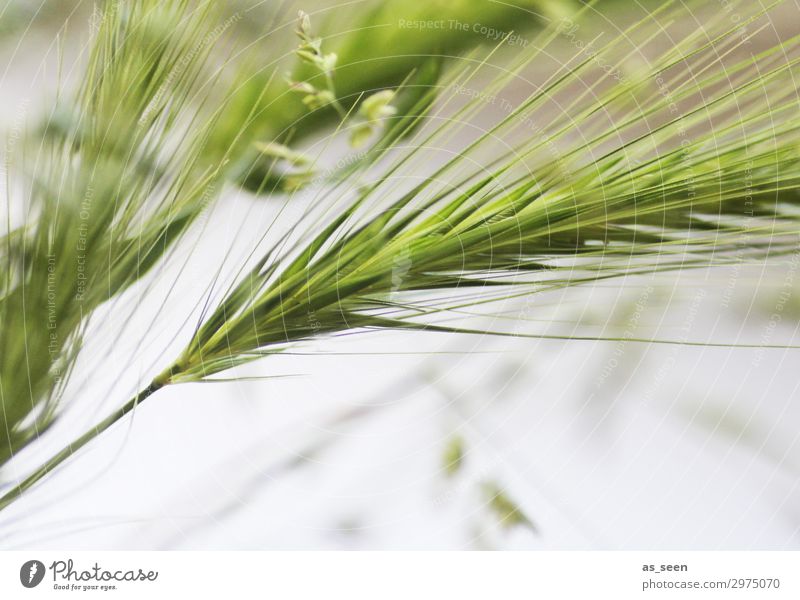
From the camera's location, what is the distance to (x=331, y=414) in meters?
0.52

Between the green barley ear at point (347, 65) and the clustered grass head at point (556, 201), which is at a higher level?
the green barley ear at point (347, 65)

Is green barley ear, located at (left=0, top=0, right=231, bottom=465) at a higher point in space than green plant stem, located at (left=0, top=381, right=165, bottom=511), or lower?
higher

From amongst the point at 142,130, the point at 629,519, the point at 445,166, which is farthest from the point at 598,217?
the point at 142,130

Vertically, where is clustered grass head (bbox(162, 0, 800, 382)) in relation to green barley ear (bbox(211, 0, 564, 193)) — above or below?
below

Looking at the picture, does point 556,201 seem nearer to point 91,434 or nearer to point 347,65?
point 347,65

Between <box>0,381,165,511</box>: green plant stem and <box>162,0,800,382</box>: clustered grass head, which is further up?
<box>162,0,800,382</box>: clustered grass head

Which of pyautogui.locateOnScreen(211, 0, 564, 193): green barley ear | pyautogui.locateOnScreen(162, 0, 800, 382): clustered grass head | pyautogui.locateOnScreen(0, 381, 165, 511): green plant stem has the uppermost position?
pyautogui.locateOnScreen(211, 0, 564, 193): green barley ear

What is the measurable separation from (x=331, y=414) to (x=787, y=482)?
1.27 feet

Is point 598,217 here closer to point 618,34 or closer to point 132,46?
point 618,34

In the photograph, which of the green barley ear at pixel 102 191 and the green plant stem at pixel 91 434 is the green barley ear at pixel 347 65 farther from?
the green plant stem at pixel 91 434

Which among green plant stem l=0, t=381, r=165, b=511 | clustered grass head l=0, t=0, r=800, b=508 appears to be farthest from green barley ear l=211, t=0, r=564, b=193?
green plant stem l=0, t=381, r=165, b=511

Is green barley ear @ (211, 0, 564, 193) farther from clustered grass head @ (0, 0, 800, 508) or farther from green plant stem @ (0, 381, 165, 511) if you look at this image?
green plant stem @ (0, 381, 165, 511)

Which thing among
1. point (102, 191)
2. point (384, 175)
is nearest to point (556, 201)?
point (384, 175)

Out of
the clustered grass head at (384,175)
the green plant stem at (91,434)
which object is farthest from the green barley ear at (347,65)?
the green plant stem at (91,434)
